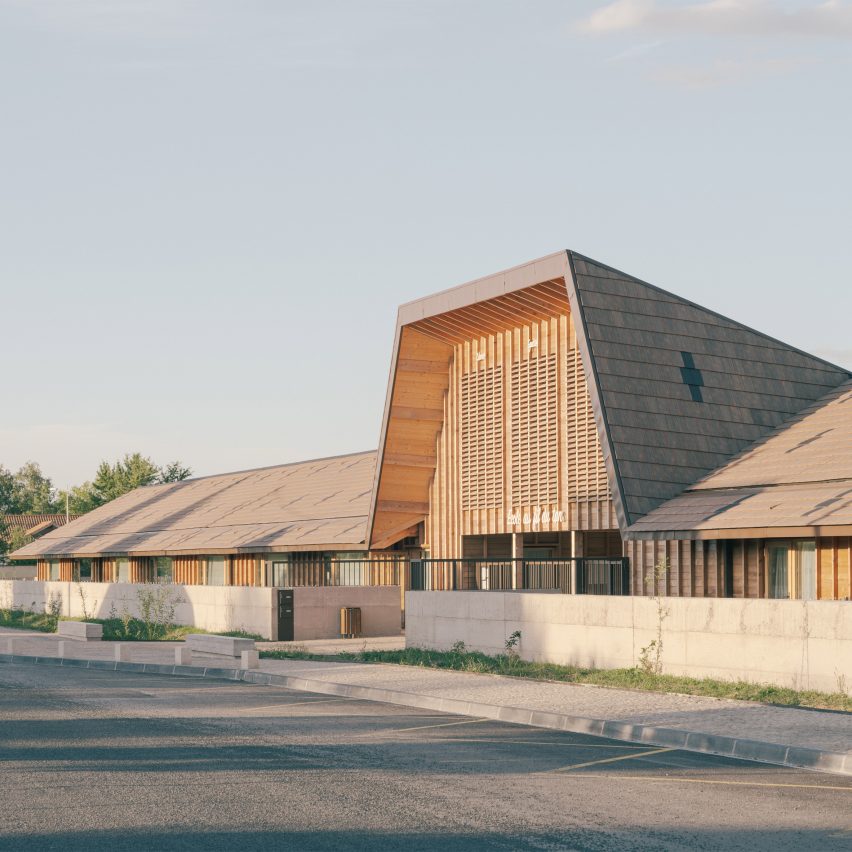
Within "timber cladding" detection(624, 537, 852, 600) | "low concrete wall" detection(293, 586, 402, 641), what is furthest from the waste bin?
"timber cladding" detection(624, 537, 852, 600)

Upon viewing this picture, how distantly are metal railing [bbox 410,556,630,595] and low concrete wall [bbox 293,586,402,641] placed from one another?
2.34 m

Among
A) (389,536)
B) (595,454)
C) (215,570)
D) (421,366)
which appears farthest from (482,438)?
(215,570)

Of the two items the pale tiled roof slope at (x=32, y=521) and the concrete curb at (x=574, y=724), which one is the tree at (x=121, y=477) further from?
the concrete curb at (x=574, y=724)

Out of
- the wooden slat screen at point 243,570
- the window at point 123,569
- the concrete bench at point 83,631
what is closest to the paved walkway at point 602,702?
the concrete bench at point 83,631

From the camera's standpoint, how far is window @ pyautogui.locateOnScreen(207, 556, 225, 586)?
157 ft

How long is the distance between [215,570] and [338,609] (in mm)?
14862

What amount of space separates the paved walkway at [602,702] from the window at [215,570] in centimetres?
2108

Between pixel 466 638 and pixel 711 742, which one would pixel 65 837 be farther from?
pixel 466 638

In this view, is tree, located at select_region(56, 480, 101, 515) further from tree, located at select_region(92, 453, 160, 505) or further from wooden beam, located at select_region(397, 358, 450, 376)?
wooden beam, located at select_region(397, 358, 450, 376)

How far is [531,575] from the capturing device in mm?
30797

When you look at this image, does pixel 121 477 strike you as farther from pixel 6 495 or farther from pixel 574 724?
pixel 574 724

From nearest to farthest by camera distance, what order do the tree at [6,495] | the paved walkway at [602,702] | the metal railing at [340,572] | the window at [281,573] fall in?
the paved walkway at [602,702]
the metal railing at [340,572]
the window at [281,573]
the tree at [6,495]

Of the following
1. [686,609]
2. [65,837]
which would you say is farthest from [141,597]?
[65,837]

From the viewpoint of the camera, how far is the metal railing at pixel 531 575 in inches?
1118
